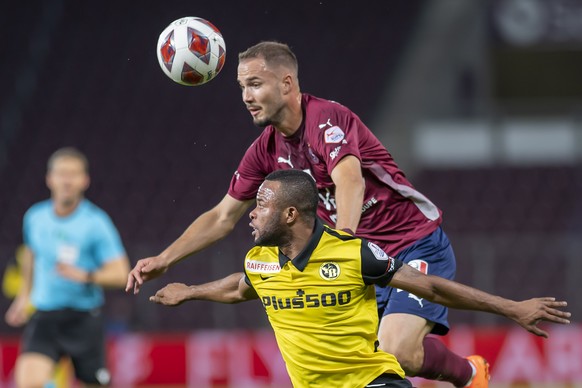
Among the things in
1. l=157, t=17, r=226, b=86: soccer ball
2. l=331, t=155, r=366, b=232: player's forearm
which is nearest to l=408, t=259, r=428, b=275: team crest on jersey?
l=331, t=155, r=366, b=232: player's forearm

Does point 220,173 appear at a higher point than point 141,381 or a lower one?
higher

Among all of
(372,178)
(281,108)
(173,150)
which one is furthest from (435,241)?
(173,150)

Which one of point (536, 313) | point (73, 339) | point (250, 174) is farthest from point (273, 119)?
point (73, 339)

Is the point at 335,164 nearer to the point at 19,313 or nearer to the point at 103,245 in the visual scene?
the point at 103,245

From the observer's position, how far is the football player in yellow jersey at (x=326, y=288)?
207 inches

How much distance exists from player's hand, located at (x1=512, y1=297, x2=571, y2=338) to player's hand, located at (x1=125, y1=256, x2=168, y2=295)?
1939 mm

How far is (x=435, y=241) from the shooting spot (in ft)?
21.6

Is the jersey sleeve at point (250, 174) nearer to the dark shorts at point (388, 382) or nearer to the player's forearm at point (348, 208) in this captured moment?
the player's forearm at point (348, 208)

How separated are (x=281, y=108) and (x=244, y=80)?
0.81 ft

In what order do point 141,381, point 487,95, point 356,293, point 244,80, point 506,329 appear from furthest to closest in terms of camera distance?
point 487,95 → point 506,329 → point 141,381 → point 244,80 → point 356,293

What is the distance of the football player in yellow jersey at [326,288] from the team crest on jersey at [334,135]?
709 millimetres

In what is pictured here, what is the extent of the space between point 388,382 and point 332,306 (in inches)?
17.8

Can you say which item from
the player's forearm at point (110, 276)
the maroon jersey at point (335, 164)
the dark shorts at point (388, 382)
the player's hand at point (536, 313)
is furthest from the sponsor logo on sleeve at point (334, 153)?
Result: the player's forearm at point (110, 276)

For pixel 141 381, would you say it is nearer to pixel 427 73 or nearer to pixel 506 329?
pixel 506 329
